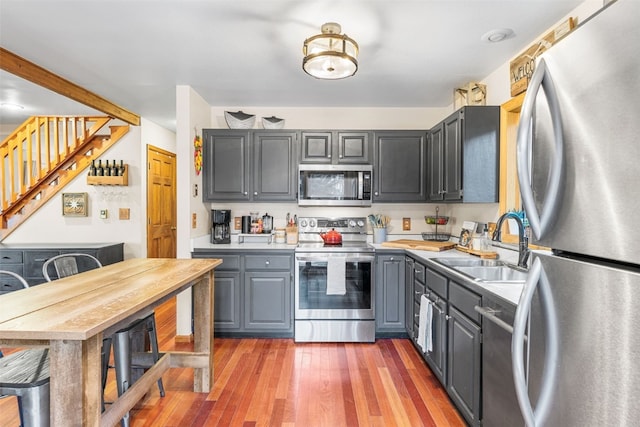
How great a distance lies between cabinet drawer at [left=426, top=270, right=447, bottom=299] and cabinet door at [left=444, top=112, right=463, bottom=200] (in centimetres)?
70

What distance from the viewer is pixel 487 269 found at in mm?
2396

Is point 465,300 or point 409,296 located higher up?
point 465,300

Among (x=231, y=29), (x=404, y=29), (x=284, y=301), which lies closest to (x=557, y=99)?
(x=404, y=29)

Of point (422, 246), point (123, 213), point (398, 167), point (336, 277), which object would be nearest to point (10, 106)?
point (123, 213)

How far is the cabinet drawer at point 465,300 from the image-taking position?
5.89ft

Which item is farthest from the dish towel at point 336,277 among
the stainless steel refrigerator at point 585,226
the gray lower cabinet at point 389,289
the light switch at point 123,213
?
the light switch at point 123,213

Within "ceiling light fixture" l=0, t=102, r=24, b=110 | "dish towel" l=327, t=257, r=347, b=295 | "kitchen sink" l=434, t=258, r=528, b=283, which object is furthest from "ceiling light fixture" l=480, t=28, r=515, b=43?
"ceiling light fixture" l=0, t=102, r=24, b=110

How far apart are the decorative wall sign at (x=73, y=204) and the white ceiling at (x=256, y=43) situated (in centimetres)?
128

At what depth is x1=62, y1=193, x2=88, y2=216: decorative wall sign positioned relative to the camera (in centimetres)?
434

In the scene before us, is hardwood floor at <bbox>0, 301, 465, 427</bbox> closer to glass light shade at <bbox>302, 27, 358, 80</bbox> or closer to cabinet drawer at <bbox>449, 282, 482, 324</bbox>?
cabinet drawer at <bbox>449, 282, 482, 324</bbox>

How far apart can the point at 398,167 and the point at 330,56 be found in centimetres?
178

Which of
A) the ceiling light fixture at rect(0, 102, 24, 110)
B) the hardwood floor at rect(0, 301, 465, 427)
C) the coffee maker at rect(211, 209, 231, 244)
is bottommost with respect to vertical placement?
the hardwood floor at rect(0, 301, 465, 427)

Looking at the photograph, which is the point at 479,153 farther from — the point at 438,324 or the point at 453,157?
the point at 438,324

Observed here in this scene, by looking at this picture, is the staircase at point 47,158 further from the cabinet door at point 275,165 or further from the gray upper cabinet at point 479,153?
the gray upper cabinet at point 479,153
